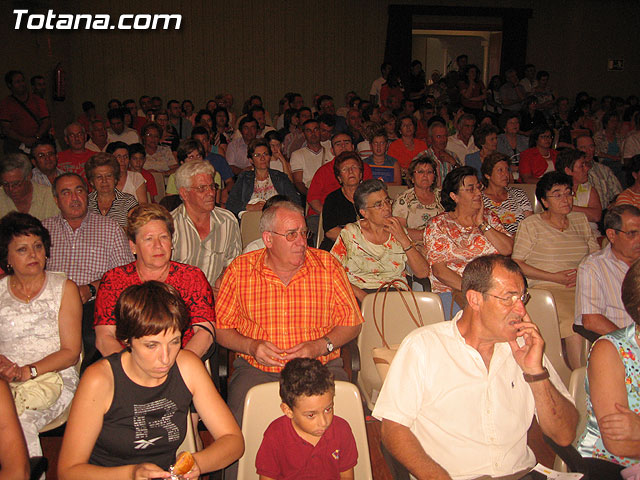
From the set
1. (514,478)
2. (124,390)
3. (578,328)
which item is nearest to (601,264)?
(578,328)

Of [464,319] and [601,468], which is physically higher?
[464,319]

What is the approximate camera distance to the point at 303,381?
175 cm

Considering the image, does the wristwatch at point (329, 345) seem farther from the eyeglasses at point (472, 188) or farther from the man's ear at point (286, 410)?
the eyeglasses at point (472, 188)

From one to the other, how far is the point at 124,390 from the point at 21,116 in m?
6.25

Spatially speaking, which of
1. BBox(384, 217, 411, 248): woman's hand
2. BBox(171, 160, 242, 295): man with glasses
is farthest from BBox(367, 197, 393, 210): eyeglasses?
BBox(171, 160, 242, 295): man with glasses

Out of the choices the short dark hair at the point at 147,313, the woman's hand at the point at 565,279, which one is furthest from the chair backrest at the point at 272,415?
the woman's hand at the point at 565,279

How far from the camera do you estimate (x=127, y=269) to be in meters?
2.46

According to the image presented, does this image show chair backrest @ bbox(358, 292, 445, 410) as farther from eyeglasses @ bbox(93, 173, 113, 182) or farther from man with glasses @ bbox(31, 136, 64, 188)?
man with glasses @ bbox(31, 136, 64, 188)

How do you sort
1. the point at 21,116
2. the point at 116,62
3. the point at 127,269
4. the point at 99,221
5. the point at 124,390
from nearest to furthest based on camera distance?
the point at 124,390
the point at 127,269
the point at 99,221
the point at 21,116
the point at 116,62

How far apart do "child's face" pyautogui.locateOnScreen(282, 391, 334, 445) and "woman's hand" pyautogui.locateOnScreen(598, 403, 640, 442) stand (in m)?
0.94

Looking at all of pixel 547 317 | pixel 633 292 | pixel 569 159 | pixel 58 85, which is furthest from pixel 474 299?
pixel 58 85

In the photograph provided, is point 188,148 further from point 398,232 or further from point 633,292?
point 633,292

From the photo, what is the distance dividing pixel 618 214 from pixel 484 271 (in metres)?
1.37

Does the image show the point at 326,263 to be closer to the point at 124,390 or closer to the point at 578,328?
the point at 124,390
